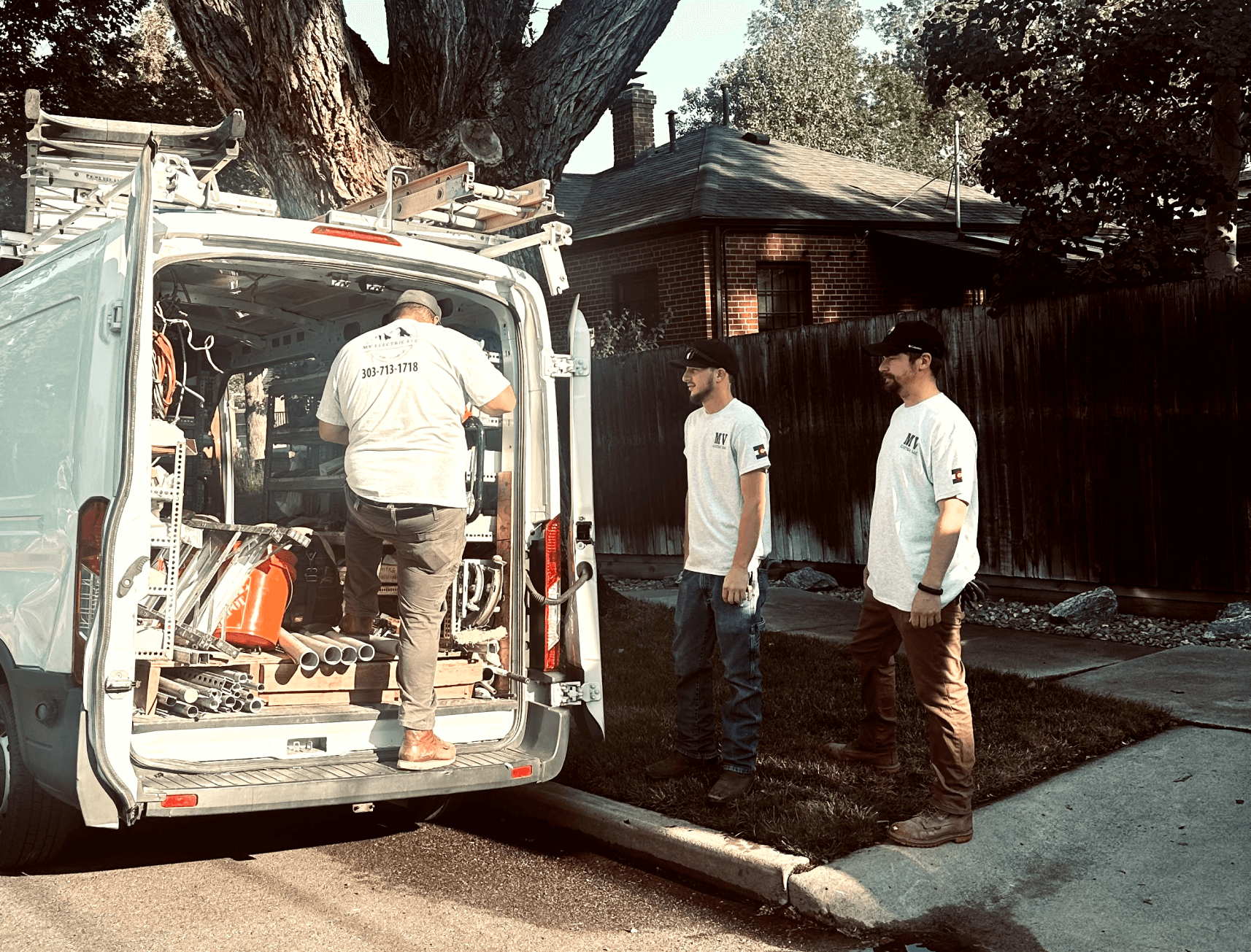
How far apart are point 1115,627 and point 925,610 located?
194 inches

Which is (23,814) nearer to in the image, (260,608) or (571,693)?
(260,608)

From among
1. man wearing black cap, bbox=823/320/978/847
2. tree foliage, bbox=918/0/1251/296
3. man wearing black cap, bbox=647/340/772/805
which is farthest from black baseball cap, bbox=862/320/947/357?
tree foliage, bbox=918/0/1251/296

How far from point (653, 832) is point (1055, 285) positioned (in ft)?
20.2

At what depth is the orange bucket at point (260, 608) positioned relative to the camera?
16.6 feet

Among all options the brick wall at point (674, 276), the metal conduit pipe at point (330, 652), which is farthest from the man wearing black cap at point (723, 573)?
the brick wall at point (674, 276)

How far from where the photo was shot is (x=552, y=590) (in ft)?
16.9

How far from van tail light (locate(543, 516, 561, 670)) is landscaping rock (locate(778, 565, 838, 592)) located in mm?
6241

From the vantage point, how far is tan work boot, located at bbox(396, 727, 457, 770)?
4590 mm

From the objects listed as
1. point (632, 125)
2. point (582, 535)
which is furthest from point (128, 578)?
point (632, 125)

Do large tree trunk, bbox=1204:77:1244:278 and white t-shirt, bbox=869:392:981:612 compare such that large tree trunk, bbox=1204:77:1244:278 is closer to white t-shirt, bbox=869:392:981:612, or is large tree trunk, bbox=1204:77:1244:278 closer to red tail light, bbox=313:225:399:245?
white t-shirt, bbox=869:392:981:612

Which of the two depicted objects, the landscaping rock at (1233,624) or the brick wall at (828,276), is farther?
the brick wall at (828,276)

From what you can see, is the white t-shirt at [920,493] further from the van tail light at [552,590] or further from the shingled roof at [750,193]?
the shingled roof at [750,193]

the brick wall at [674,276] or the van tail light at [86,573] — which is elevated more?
the brick wall at [674,276]

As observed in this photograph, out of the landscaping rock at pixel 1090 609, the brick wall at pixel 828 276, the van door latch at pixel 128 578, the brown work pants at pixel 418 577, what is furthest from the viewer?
the brick wall at pixel 828 276
